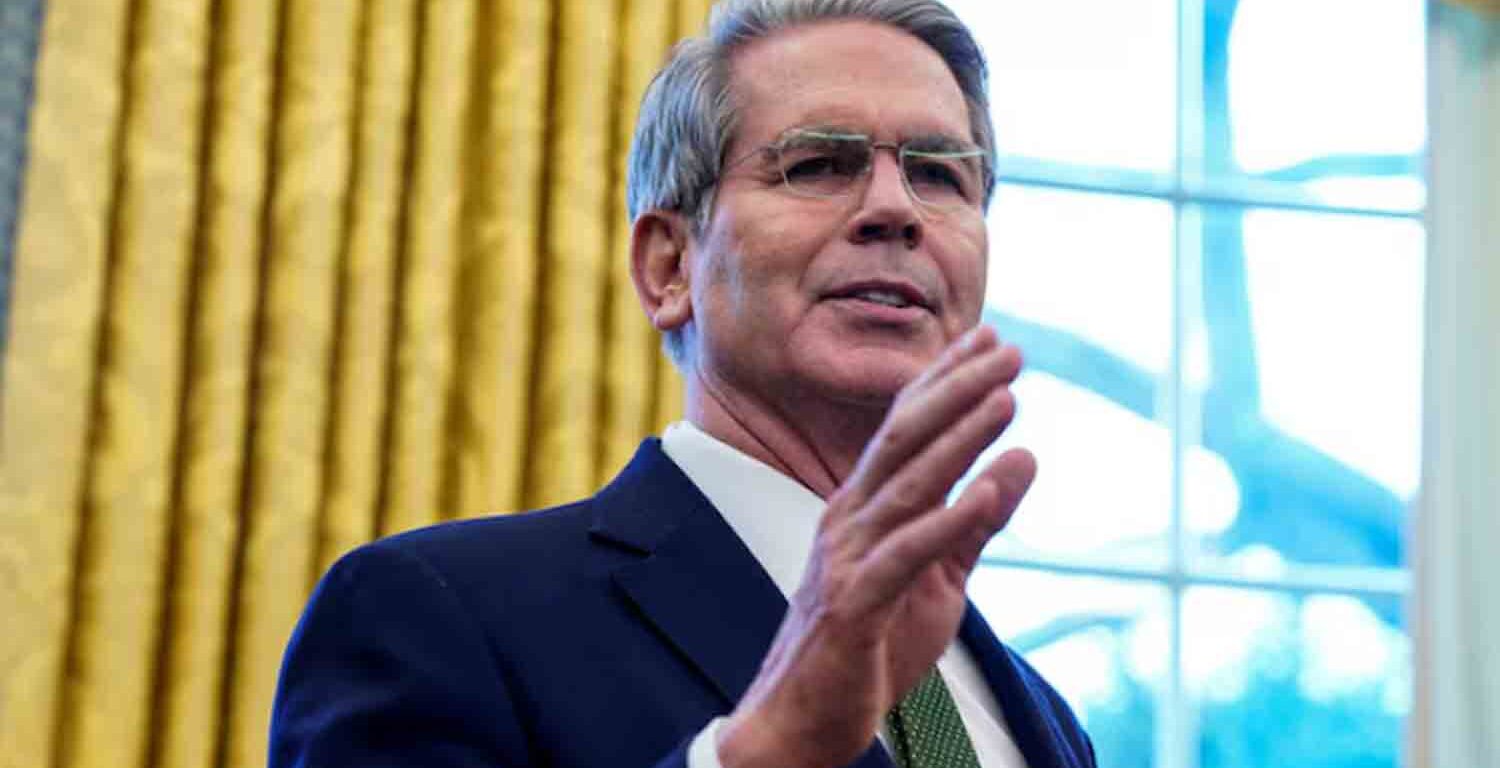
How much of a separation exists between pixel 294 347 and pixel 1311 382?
2.22m

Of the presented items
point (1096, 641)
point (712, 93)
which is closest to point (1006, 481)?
point (712, 93)

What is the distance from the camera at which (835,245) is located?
2084 millimetres

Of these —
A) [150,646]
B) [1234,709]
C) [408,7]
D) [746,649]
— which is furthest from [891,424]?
[1234,709]

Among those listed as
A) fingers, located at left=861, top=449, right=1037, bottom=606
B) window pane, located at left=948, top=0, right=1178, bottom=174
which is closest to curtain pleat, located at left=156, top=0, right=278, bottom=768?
window pane, located at left=948, top=0, right=1178, bottom=174

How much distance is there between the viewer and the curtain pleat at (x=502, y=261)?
3719mm

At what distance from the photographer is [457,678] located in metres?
1.67

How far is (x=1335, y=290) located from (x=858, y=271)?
9.57ft

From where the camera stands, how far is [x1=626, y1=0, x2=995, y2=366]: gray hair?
7.43 feet

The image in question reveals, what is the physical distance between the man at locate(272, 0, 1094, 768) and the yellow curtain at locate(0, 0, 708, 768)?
1.40 metres

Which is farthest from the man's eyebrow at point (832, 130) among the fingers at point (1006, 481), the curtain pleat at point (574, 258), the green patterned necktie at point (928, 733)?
the curtain pleat at point (574, 258)

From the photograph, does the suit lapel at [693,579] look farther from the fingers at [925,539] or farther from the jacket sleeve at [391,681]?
the fingers at [925,539]

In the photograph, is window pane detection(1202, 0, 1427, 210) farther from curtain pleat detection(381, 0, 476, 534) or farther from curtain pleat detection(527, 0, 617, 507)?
curtain pleat detection(381, 0, 476, 534)

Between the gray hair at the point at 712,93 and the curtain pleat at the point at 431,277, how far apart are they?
136 cm

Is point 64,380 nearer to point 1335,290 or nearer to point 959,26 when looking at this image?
point 959,26
